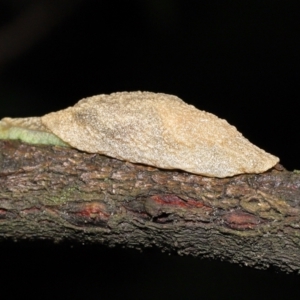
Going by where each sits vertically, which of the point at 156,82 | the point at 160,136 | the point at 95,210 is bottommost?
the point at 95,210

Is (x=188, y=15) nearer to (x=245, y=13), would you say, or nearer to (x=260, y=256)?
(x=245, y=13)

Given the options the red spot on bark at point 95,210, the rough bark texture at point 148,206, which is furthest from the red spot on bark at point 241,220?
the red spot on bark at point 95,210

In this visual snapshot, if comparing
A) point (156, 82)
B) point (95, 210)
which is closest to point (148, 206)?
point (95, 210)

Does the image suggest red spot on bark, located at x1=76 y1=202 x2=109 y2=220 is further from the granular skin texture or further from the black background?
Result: the black background

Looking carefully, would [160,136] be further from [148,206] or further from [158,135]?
[148,206]

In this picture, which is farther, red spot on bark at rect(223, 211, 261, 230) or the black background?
the black background

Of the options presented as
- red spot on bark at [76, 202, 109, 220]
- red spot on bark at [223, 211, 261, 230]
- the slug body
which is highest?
the slug body

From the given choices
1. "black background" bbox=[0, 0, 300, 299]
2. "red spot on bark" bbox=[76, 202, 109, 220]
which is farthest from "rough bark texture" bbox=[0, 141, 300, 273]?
"black background" bbox=[0, 0, 300, 299]
